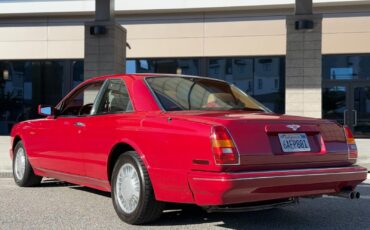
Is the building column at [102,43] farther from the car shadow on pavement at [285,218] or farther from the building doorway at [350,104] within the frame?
the car shadow on pavement at [285,218]

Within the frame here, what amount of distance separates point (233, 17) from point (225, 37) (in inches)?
30.4

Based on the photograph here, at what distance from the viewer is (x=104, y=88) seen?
611 cm

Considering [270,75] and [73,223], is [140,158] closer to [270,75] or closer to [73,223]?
[73,223]

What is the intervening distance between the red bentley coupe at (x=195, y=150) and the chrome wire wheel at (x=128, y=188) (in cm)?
1

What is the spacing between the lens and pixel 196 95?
5602 millimetres

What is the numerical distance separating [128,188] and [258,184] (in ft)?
4.74

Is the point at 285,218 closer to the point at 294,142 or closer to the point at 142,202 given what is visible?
the point at 294,142

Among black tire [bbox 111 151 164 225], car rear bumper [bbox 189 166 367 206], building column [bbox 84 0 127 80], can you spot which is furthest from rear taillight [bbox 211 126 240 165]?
building column [bbox 84 0 127 80]

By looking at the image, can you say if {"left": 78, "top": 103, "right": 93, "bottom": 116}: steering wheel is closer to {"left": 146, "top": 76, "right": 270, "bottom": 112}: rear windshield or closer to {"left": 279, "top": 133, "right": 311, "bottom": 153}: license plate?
{"left": 146, "top": 76, "right": 270, "bottom": 112}: rear windshield

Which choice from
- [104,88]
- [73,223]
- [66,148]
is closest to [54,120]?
[66,148]

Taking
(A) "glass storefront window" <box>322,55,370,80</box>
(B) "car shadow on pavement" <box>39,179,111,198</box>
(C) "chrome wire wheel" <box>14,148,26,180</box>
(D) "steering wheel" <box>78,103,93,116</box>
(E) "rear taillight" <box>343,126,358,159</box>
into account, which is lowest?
(B) "car shadow on pavement" <box>39,179,111,198</box>

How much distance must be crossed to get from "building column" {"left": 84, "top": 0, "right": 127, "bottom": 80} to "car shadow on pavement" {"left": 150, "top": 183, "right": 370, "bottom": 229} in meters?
9.30

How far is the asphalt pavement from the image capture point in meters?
5.23


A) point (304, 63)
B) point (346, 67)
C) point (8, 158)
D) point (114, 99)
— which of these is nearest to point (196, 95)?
point (114, 99)
